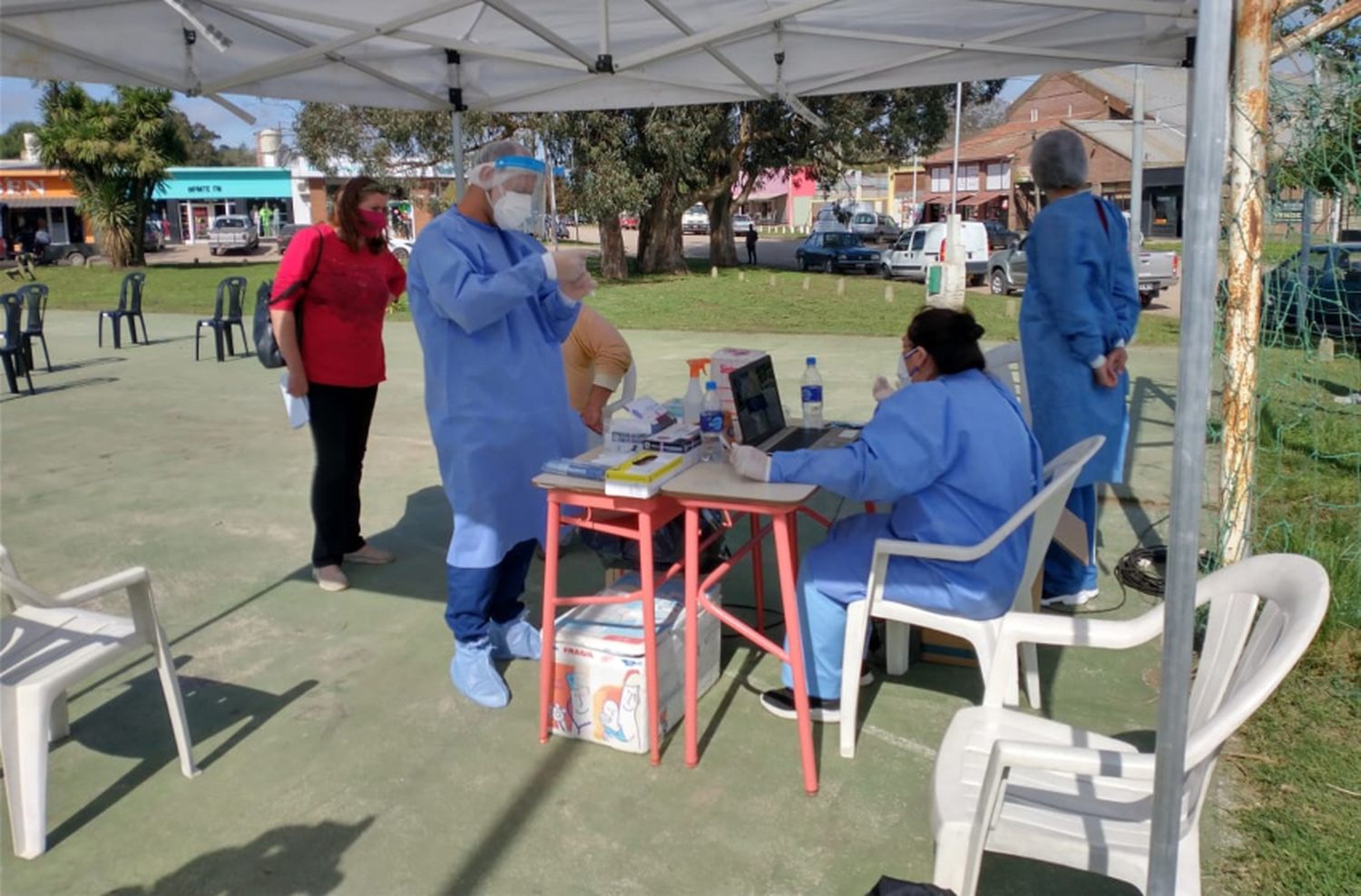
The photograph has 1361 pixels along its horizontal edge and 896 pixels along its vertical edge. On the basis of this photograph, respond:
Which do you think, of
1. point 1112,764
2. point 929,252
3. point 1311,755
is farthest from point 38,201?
point 1112,764

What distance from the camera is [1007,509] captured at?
2994mm

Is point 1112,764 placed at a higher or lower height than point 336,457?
lower

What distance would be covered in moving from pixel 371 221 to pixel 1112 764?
357 centimetres

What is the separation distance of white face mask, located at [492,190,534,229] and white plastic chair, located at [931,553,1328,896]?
Answer: 207 cm

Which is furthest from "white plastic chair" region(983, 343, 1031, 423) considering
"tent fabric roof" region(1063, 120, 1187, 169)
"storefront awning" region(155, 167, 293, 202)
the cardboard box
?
"storefront awning" region(155, 167, 293, 202)

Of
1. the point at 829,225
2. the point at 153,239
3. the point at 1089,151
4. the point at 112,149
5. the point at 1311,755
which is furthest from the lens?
the point at 153,239

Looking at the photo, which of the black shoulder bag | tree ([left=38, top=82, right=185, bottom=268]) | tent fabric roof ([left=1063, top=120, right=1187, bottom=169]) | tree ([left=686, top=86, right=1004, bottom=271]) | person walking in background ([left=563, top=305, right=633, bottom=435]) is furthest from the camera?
tent fabric roof ([left=1063, top=120, right=1187, bottom=169])

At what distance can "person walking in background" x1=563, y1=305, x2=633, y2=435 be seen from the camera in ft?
15.3

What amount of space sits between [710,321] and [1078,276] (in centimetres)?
1124

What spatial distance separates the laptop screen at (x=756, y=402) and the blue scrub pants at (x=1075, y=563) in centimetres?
137

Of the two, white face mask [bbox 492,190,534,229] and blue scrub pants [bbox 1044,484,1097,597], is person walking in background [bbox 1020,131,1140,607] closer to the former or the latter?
blue scrub pants [bbox 1044,484,1097,597]

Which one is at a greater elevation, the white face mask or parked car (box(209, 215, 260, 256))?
parked car (box(209, 215, 260, 256))

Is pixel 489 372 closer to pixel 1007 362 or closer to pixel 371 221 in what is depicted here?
pixel 371 221

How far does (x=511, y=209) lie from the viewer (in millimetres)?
3365
